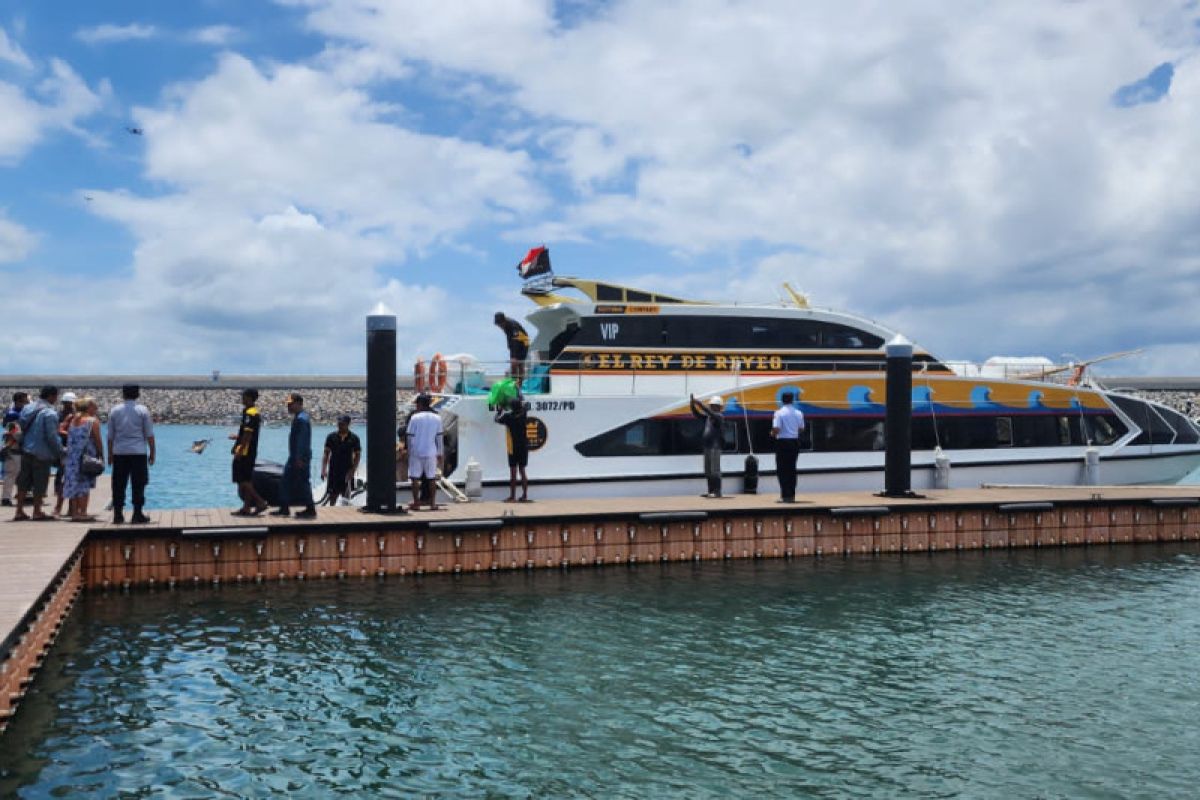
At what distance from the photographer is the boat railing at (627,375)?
767 inches

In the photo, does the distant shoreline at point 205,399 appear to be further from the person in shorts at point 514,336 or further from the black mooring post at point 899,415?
the black mooring post at point 899,415

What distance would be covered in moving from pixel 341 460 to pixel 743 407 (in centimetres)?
809

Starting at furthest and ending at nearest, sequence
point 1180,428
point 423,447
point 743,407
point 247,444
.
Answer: point 1180,428 → point 743,407 → point 423,447 → point 247,444

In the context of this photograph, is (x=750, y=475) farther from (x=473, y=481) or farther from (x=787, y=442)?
(x=473, y=481)

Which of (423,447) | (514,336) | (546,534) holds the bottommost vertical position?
(546,534)

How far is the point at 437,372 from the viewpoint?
66.6ft

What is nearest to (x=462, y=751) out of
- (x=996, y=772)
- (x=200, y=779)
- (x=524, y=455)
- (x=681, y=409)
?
(x=200, y=779)

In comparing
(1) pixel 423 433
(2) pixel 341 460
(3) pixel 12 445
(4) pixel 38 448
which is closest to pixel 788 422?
(1) pixel 423 433

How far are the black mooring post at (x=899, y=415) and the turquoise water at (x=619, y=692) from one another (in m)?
3.88

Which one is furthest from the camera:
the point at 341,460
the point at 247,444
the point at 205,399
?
the point at 205,399

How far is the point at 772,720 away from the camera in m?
8.98

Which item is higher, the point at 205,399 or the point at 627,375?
the point at 205,399

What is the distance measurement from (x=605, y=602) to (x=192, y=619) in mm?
5459

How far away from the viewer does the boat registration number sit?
18.9 m
